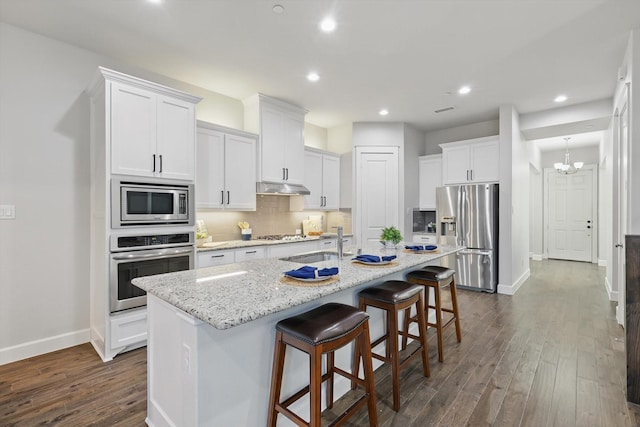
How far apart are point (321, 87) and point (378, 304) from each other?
2.99m

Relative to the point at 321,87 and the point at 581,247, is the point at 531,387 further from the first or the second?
the point at 581,247

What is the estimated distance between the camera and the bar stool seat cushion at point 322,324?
1.43 metres

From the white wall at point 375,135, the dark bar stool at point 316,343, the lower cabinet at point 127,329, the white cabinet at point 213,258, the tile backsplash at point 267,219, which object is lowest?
the lower cabinet at point 127,329

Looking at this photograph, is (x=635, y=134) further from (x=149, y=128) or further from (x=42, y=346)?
(x=42, y=346)

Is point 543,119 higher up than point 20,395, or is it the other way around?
point 543,119

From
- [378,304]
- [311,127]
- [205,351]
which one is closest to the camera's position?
[205,351]

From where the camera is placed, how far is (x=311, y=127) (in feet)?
18.4

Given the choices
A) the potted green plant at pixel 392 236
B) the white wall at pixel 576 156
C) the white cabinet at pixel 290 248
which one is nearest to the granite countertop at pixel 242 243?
the white cabinet at pixel 290 248

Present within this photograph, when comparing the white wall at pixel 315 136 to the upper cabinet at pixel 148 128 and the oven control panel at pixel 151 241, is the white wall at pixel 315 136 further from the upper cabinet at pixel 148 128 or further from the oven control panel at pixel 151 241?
the oven control panel at pixel 151 241

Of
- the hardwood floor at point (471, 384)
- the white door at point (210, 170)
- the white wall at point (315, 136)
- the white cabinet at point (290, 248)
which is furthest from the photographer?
the white wall at point (315, 136)

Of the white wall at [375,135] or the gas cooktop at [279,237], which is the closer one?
the gas cooktop at [279,237]

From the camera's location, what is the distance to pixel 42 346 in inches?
109

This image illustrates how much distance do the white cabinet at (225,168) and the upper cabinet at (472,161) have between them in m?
3.34

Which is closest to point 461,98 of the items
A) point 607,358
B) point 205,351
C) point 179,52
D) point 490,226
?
point 490,226
